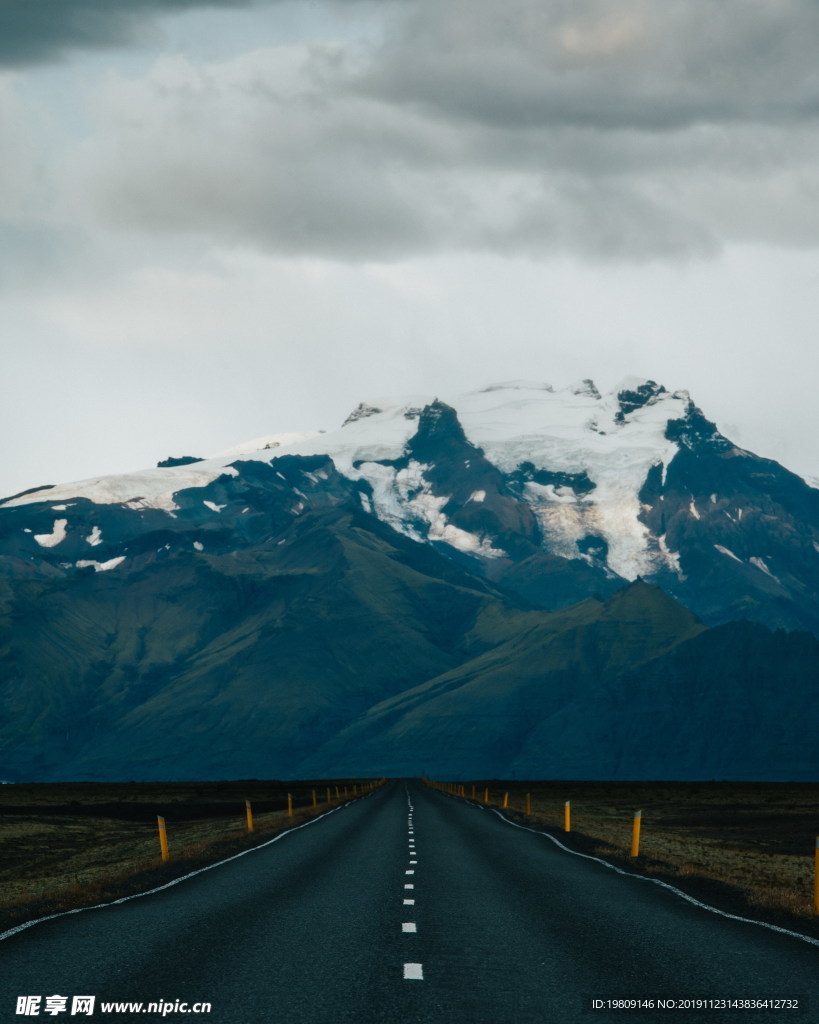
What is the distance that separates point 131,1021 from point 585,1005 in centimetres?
470

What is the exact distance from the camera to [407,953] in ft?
52.6

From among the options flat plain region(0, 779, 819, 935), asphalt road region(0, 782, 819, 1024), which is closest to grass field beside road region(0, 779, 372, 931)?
flat plain region(0, 779, 819, 935)

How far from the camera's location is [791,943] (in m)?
17.2

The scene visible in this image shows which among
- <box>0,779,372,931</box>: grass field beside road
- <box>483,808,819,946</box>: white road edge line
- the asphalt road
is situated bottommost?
<box>0,779,372,931</box>: grass field beside road

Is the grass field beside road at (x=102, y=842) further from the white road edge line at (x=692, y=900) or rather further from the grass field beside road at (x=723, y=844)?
the grass field beside road at (x=723, y=844)

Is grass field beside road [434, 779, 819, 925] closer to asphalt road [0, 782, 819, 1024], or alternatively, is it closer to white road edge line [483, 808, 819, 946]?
white road edge line [483, 808, 819, 946]

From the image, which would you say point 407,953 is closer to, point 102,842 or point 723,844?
point 723,844

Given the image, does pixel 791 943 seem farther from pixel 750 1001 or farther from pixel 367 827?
pixel 367 827

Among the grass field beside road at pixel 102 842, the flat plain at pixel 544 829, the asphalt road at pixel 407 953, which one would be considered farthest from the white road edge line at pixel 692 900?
the grass field beside road at pixel 102 842

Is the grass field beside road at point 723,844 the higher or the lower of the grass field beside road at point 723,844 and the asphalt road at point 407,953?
the lower

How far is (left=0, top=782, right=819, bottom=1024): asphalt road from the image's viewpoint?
1288cm

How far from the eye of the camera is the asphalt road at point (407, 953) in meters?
12.9

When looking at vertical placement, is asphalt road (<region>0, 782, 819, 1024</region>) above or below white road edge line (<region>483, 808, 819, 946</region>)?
above

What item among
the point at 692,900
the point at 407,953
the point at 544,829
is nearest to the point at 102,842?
the point at 544,829
